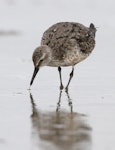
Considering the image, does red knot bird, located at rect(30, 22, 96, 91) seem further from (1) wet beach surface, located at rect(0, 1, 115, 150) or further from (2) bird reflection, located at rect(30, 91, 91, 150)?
(2) bird reflection, located at rect(30, 91, 91, 150)

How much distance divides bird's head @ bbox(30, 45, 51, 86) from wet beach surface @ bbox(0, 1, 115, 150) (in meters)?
0.36

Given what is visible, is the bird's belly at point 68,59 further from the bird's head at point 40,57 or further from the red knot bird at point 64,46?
the bird's head at point 40,57

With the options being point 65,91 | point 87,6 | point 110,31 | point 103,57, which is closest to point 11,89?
point 65,91

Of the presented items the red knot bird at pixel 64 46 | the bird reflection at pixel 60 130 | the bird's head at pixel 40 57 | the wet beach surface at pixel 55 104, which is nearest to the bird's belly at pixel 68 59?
the red knot bird at pixel 64 46

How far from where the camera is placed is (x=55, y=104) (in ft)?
31.2

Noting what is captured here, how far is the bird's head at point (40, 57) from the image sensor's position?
10.7 metres

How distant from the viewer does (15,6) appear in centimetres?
2191

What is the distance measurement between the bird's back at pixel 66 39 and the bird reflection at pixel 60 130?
1.98 m

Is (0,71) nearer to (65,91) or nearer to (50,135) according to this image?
(65,91)

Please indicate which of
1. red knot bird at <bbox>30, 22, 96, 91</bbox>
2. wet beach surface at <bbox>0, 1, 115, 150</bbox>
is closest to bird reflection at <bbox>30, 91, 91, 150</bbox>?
wet beach surface at <bbox>0, 1, 115, 150</bbox>

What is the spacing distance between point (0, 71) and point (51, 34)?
5.13ft

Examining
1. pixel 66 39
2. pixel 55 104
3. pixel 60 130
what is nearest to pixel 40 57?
pixel 66 39

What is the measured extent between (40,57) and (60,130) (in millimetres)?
3125

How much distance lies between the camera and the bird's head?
1073cm
